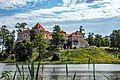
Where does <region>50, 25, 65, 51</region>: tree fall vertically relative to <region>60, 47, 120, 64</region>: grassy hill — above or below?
above

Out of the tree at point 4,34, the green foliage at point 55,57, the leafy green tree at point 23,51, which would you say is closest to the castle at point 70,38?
the tree at point 4,34

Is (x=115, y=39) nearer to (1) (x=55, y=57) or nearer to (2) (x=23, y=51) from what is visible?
(1) (x=55, y=57)

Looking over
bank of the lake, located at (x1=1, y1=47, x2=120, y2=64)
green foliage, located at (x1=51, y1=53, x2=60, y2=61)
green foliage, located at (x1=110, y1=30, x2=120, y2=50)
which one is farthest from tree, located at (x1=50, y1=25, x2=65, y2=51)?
green foliage, located at (x1=110, y1=30, x2=120, y2=50)

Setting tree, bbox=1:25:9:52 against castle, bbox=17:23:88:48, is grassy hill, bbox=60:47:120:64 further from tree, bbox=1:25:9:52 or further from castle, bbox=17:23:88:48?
tree, bbox=1:25:9:52

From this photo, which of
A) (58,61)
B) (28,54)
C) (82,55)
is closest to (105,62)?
(82,55)

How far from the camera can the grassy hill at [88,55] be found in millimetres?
154000

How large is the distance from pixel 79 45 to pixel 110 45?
54.8 ft

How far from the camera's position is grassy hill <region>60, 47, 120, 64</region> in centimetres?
15400

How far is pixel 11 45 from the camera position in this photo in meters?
169

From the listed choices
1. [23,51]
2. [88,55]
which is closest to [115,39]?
[88,55]

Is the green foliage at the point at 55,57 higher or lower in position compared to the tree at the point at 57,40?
lower

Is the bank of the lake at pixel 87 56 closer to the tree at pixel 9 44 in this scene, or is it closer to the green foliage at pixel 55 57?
the green foliage at pixel 55 57

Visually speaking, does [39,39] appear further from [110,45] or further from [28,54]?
[110,45]

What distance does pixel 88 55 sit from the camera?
506 feet
